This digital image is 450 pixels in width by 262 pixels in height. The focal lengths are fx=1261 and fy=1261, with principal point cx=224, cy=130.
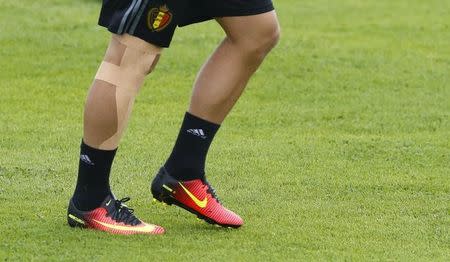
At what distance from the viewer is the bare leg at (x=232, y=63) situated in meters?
5.45

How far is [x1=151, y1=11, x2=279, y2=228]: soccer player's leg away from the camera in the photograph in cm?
547

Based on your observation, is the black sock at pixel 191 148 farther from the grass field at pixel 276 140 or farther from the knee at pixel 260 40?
the knee at pixel 260 40

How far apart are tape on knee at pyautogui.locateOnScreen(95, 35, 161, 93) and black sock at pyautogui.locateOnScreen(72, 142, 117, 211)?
12.5 inches

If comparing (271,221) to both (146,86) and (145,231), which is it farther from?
(146,86)

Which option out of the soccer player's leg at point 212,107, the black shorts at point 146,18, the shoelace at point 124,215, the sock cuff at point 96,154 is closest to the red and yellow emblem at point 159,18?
the black shorts at point 146,18

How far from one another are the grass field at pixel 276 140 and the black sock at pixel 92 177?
14 cm

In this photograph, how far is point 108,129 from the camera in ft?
17.4

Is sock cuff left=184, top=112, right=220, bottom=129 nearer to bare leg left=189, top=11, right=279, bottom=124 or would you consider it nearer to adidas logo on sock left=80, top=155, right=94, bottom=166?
bare leg left=189, top=11, right=279, bottom=124

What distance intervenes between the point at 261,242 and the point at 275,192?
108 centimetres

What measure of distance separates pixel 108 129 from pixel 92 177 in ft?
0.85

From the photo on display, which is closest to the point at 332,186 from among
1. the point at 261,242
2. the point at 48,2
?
the point at 261,242

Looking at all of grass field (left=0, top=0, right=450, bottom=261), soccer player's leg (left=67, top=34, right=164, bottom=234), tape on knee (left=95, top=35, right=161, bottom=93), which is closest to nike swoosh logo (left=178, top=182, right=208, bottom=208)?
grass field (left=0, top=0, right=450, bottom=261)

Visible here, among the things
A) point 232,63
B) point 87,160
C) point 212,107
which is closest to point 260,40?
point 232,63

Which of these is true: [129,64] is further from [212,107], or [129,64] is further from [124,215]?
[124,215]
